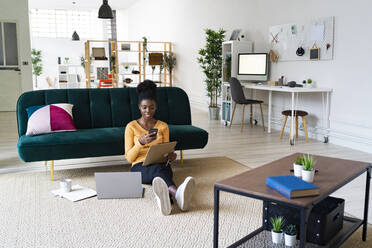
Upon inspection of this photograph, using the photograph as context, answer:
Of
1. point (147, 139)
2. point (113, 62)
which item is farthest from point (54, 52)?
point (147, 139)

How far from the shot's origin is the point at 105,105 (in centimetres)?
399

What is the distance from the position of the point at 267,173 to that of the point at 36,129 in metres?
2.36

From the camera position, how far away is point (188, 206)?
9.12 feet

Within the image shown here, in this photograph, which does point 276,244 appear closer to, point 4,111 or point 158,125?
point 158,125

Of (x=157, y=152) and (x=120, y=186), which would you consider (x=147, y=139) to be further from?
(x=120, y=186)

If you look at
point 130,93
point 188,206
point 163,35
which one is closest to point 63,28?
point 163,35

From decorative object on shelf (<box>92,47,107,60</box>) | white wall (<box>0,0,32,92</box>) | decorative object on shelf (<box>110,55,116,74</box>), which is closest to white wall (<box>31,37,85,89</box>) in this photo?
decorative object on shelf (<box>110,55,116,74</box>)

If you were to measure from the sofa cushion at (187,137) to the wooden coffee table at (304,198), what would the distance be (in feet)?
4.98

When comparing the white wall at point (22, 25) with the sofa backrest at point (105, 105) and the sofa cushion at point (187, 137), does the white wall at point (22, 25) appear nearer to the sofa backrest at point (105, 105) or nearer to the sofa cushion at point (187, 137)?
the sofa backrest at point (105, 105)

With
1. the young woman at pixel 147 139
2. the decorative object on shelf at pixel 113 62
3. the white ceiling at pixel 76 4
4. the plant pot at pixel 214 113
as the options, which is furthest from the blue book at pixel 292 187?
the white ceiling at pixel 76 4

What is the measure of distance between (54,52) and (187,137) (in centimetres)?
1313

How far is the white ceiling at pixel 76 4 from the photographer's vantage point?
13.9 metres

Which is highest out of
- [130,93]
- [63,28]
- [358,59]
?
[63,28]

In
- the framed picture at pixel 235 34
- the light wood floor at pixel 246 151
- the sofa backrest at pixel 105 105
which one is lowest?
the light wood floor at pixel 246 151
